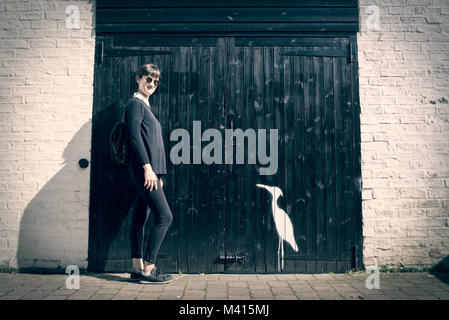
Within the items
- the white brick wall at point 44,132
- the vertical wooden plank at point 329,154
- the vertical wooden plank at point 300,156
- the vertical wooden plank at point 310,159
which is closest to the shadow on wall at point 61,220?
the white brick wall at point 44,132

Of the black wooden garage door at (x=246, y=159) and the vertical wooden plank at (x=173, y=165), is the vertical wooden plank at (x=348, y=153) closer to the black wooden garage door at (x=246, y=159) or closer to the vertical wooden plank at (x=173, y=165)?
the black wooden garage door at (x=246, y=159)

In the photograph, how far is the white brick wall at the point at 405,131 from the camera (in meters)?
3.51

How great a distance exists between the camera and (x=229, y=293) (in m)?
2.83

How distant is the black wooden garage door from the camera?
3.50 metres

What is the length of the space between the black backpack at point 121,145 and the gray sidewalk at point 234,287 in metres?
1.15

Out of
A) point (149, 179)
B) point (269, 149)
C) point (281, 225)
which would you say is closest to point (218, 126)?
point (269, 149)

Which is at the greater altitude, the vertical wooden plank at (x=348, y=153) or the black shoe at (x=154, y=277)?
the vertical wooden plank at (x=348, y=153)

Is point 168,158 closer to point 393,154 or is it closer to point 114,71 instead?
point 114,71

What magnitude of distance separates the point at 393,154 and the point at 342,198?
745 mm

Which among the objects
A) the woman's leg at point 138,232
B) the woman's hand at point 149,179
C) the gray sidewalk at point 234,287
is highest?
the woman's hand at point 149,179

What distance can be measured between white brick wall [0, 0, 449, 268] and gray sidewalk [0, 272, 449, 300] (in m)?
0.31

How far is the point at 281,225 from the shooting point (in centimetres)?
352

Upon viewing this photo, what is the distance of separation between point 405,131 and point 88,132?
3494mm

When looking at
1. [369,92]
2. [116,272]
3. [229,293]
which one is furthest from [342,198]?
[116,272]
